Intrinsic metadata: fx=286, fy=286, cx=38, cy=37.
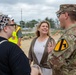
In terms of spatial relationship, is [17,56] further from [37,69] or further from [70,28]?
[70,28]

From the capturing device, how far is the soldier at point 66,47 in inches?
150

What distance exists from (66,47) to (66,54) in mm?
93

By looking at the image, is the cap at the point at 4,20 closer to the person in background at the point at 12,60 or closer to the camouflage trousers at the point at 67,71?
the person in background at the point at 12,60

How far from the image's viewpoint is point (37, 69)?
3.48 meters

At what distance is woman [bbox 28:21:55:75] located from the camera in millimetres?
5902

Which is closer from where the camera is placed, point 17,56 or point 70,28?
point 17,56

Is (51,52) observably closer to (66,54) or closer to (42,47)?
(66,54)

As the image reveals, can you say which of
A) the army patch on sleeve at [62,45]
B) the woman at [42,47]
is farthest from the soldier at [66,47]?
the woman at [42,47]

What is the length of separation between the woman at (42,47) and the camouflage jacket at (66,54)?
68.7 inches

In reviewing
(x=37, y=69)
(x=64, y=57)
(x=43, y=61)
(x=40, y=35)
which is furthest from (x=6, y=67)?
(x=40, y=35)

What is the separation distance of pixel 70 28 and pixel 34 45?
2.29m

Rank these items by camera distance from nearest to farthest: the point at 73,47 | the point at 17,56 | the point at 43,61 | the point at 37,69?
the point at 17,56
the point at 37,69
the point at 73,47
the point at 43,61

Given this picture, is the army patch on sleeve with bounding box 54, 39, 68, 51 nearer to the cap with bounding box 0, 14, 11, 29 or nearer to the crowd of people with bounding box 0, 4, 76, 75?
the crowd of people with bounding box 0, 4, 76, 75

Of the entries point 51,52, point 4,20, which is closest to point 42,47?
point 51,52
